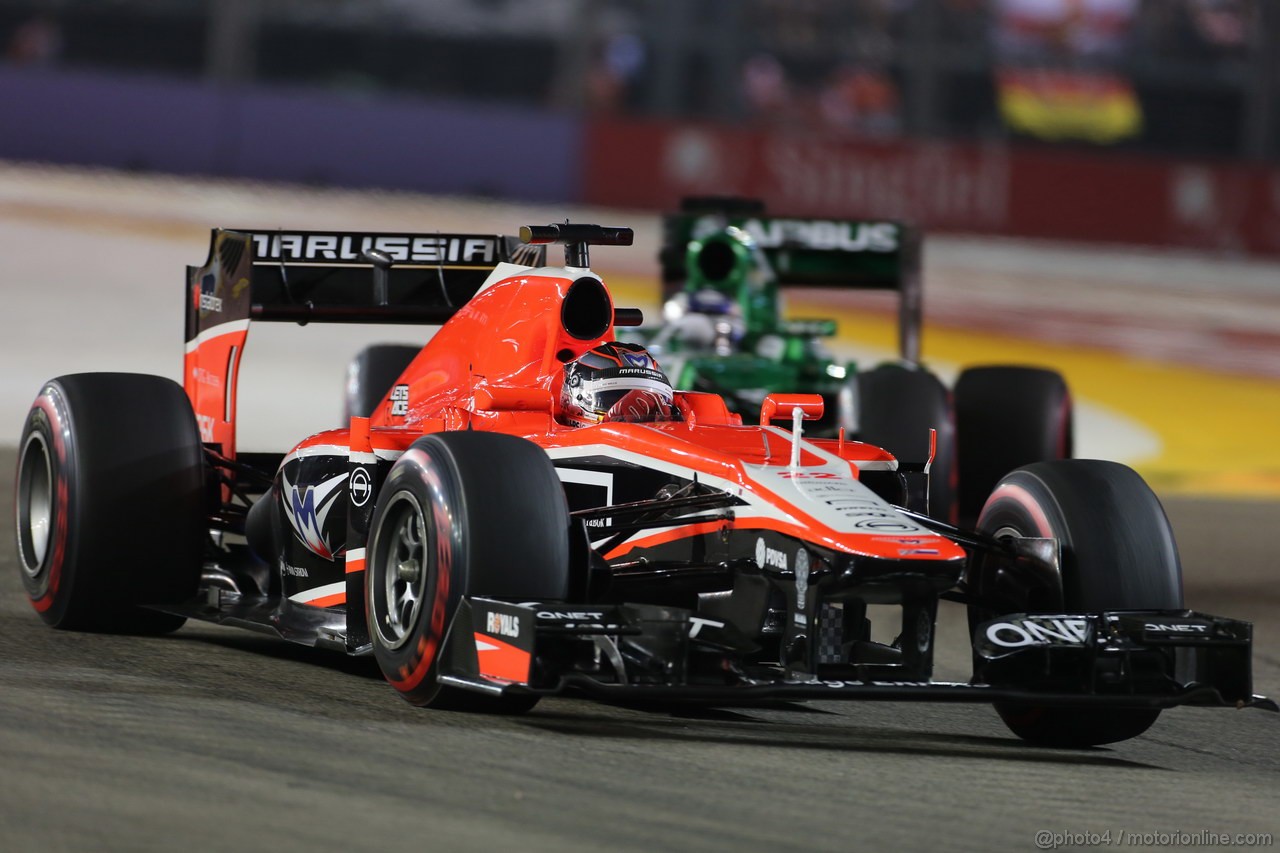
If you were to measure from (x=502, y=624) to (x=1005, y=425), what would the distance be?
21.8 ft

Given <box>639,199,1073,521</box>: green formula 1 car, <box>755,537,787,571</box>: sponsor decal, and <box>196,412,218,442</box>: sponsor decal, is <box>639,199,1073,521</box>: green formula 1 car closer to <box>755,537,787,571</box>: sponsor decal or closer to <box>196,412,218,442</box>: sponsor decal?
<box>196,412,218,442</box>: sponsor decal

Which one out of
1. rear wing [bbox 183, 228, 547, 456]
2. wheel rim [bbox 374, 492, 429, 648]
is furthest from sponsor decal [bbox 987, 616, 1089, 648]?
rear wing [bbox 183, 228, 547, 456]

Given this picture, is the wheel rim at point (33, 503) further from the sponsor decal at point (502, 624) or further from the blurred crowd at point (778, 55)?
the blurred crowd at point (778, 55)

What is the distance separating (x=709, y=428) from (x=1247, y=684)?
1921 millimetres

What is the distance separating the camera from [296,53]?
34.3 m

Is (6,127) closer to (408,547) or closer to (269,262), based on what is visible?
(269,262)

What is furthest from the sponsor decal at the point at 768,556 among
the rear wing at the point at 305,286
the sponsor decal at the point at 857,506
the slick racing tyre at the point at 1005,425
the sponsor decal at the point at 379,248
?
the slick racing tyre at the point at 1005,425

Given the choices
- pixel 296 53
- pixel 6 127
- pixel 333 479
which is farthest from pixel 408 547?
pixel 296 53

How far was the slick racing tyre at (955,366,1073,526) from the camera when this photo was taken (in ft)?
41.6

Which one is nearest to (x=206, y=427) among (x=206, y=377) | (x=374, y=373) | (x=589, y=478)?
(x=206, y=377)

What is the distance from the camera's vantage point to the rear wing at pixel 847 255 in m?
14.2

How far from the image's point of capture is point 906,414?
1195cm

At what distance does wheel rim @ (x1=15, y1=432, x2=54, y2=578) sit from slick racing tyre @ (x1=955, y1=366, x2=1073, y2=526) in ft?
17.9
